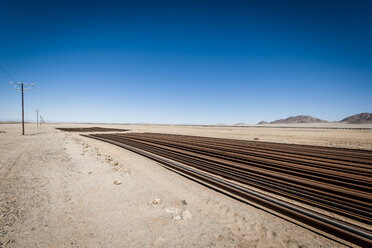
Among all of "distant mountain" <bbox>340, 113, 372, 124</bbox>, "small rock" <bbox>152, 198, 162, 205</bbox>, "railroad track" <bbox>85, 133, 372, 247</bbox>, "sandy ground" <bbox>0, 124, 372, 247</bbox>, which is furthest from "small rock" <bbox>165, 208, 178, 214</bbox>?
"distant mountain" <bbox>340, 113, 372, 124</bbox>

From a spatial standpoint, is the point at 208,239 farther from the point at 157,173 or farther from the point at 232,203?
the point at 157,173

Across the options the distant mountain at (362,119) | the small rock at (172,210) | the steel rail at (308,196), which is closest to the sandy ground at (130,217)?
the small rock at (172,210)

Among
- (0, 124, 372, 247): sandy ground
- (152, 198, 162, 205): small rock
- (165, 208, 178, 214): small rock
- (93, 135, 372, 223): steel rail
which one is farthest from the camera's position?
(152, 198, 162, 205): small rock

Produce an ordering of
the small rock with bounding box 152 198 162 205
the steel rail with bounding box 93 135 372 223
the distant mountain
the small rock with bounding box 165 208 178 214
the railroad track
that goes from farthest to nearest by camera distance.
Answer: the distant mountain
the small rock with bounding box 152 198 162 205
the small rock with bounding box 165 208 178 214
the steel rail with bounding box 93 135 372 223
the railroad track

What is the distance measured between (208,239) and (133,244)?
1.44 metres

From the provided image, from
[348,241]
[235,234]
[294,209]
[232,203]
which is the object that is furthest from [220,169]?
[348,241]

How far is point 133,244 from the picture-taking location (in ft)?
9.76

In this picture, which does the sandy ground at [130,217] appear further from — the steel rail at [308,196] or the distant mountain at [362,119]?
the distant mountain at [362,119]

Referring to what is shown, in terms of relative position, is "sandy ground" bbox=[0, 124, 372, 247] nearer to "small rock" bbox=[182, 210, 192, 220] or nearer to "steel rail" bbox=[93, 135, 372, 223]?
"small rock" bbox=[182, 210, 192, 220]

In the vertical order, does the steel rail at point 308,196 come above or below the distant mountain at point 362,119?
below

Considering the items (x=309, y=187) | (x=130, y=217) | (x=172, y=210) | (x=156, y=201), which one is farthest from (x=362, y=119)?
(x=130, y=217)

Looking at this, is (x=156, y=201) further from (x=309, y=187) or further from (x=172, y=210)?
(x=309, y=187)

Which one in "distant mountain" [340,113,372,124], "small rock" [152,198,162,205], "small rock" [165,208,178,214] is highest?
"distant mountain" [340,113,372,124]

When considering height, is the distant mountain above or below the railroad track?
above
